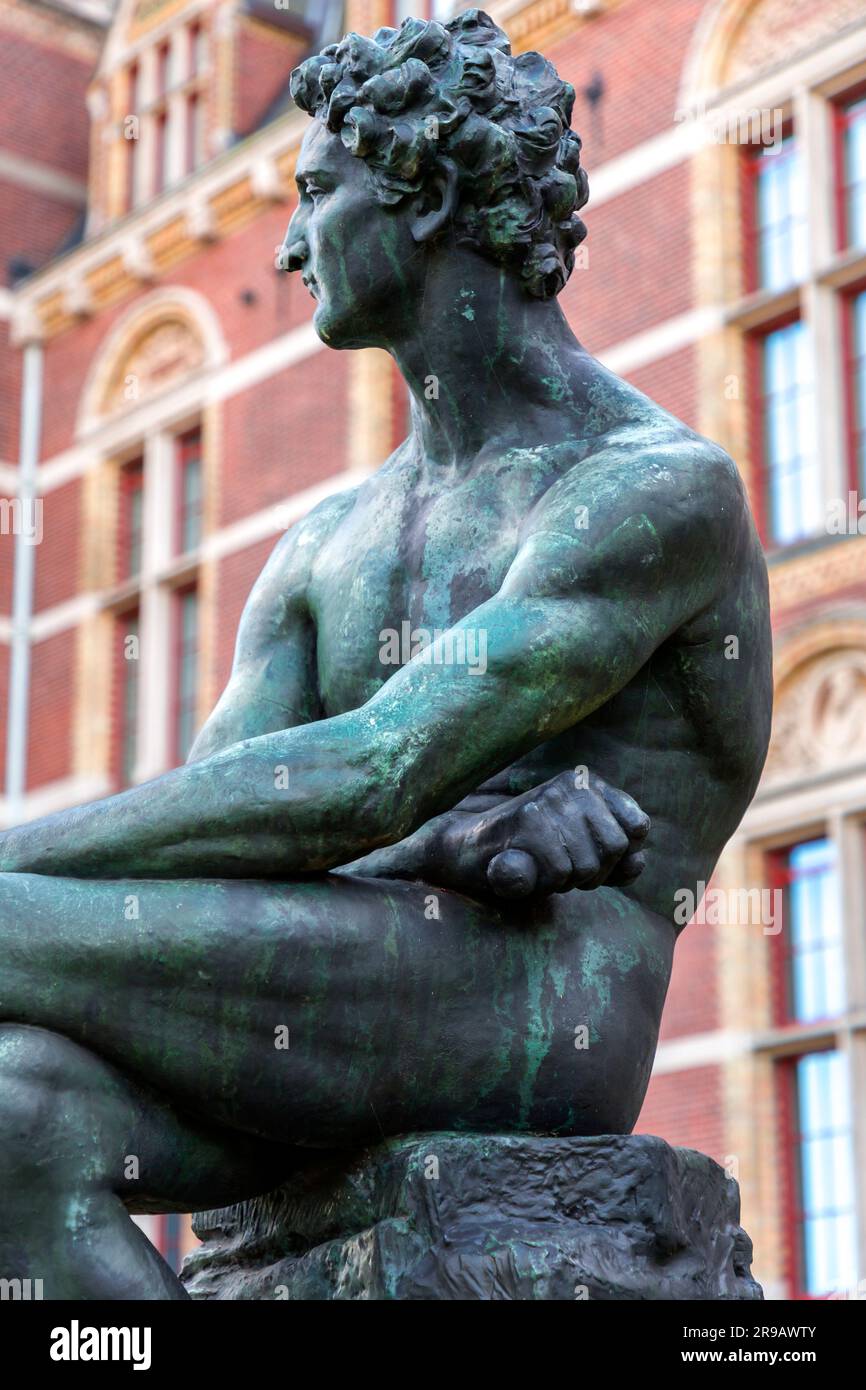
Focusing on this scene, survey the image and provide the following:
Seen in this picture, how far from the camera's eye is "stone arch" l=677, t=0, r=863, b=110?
15.8m

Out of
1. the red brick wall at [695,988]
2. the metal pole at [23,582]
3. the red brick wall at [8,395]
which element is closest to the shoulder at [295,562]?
the red brick wall at [695,988]

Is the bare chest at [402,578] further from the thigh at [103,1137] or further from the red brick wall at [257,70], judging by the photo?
the red brick wall at [257,70]

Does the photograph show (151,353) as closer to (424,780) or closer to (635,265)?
(635,265)

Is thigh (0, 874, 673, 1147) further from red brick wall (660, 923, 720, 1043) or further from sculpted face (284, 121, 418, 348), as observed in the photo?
red brick wall (660, 923, 720, 1043)

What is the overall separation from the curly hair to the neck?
0.03 m

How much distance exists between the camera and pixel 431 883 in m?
2.96

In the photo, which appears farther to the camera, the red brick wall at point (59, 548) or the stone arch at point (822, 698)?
the red brick wall at point (59, 548)

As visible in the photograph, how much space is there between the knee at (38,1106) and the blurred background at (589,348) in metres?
8.59

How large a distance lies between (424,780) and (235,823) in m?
0.21

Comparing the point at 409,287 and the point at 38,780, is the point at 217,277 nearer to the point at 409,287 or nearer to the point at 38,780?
the point at 38,780

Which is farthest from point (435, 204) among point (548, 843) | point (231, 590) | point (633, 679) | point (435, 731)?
point (231, 590)

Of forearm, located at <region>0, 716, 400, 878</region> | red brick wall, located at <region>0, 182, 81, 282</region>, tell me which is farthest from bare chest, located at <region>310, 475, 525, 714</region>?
red brick wall, located at <region>0, 182, 81, 282</region>

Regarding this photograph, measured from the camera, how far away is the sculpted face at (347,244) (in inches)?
126

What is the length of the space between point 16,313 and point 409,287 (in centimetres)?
1963
